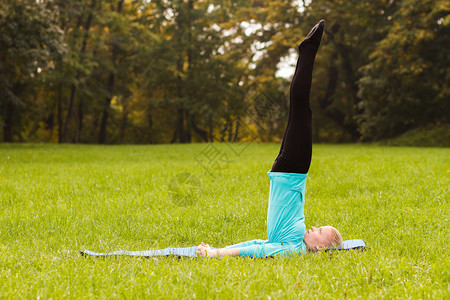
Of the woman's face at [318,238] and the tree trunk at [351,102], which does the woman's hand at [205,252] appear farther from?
the tree trunk at [351,102]

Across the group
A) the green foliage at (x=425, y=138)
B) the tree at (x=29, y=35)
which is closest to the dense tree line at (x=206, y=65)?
the tree at (x=29, y=35)

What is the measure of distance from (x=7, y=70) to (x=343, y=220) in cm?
2166

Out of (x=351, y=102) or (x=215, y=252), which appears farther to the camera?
(x=351, y=102)

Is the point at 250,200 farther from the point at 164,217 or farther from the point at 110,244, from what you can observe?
the point at 110,244

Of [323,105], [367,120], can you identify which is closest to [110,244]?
[367,120]

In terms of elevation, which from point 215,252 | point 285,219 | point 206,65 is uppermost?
point 206,65

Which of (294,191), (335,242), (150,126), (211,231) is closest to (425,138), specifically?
(211,231)

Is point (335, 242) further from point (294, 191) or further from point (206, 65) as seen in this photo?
point (206, 65)

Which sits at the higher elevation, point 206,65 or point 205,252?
point 206,65

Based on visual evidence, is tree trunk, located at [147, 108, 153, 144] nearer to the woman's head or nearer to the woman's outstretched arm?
the woman's outstretched arm

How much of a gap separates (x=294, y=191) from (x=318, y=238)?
1.89 ft

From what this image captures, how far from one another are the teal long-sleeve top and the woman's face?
0.07 m

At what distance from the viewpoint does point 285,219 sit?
4.00 m

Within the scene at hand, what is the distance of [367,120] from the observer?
24734 mm
